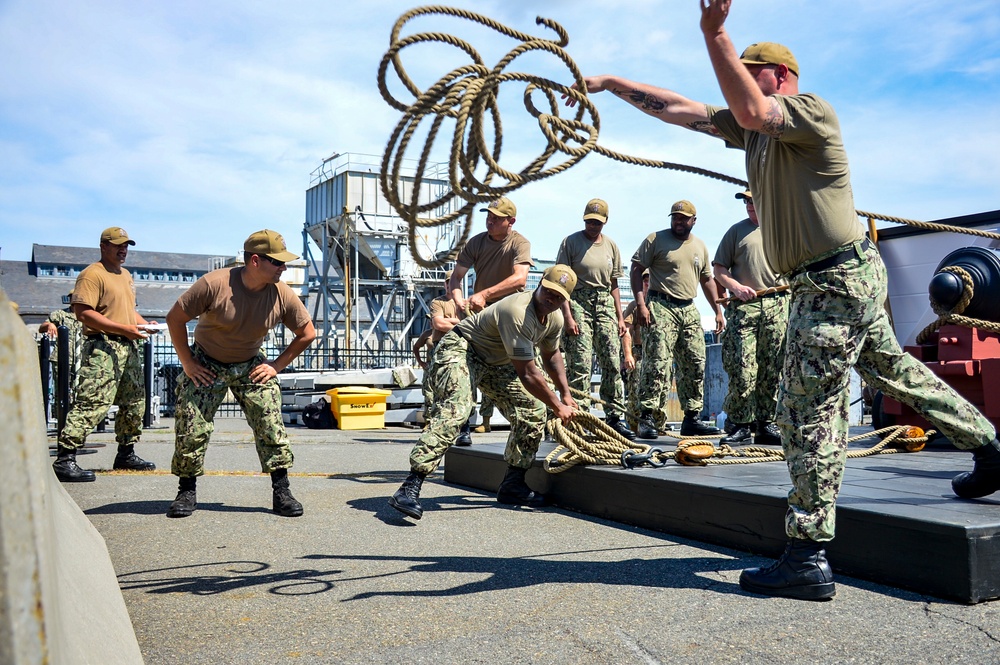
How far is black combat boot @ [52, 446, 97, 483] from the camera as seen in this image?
6.66 metres

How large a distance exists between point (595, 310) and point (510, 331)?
2.74m

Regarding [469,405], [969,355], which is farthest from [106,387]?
[969,355]

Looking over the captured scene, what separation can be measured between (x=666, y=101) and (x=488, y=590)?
2209mm

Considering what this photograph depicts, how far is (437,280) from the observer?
34375 mm

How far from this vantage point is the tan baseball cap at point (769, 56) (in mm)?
3320

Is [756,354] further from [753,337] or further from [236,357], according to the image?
[236,357]

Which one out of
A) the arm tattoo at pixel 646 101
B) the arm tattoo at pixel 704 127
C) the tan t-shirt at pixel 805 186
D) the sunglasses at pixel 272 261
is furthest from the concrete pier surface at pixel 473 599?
the arm tattoo at pixel 646 101

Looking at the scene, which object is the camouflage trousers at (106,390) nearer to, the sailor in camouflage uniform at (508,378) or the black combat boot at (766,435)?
the sailor in camouflage uniform at (508,378)

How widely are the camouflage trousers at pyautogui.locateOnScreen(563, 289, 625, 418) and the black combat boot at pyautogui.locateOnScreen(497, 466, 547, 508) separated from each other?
2.07 metres

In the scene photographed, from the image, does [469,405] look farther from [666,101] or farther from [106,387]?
[106,387]

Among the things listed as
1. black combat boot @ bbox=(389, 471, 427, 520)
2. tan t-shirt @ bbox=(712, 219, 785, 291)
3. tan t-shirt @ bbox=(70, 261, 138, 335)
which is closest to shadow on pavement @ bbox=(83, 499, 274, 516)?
black combat boot @ bbox=(389, 471, 427, 520)

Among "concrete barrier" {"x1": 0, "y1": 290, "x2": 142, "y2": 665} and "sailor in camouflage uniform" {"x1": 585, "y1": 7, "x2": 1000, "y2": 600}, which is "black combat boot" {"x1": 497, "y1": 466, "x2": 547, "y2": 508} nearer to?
"sailor in camouflage uniform" {"x1": 585, "y1": 7, "x2": 1000, "y2": 600}

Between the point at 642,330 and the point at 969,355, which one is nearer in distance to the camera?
the point at 969,355

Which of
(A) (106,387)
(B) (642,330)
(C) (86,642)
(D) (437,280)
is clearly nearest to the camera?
(C) (86,642)
